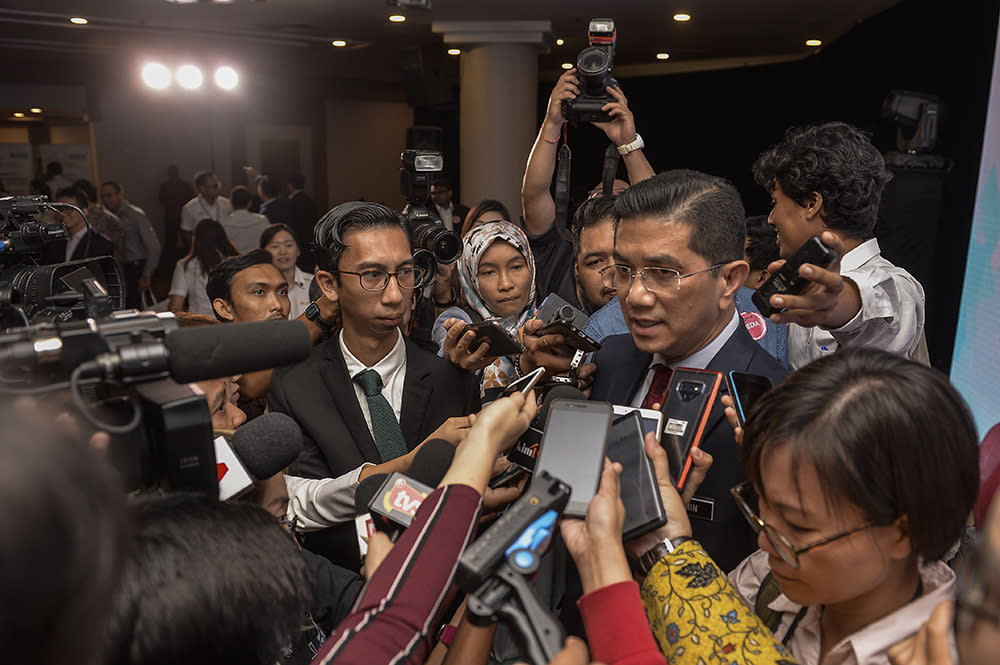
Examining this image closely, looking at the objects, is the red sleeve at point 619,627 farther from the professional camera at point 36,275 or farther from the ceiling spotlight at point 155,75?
the ceiling spotlight at point 155,75

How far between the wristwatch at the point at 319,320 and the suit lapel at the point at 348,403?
451 mm

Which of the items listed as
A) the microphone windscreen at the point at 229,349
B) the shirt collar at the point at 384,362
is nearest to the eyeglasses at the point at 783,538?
the microphone windscreen at the point at 229,349

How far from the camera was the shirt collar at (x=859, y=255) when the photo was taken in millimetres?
1795

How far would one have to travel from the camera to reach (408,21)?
21.6 ft

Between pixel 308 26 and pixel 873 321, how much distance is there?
22.3 feet

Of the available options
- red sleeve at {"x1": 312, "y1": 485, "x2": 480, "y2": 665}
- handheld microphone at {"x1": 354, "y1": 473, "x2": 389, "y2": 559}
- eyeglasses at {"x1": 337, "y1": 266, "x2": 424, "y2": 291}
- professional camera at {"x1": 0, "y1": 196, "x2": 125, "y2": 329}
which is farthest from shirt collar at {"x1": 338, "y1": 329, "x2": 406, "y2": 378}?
red sleeve at {"x1": 312, "y1": 485, "x2": 480, "y2": 665}

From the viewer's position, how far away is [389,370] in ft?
5.52

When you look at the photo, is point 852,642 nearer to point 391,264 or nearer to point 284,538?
point 284,538

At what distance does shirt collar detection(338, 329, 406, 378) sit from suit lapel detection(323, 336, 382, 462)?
1.0 inches

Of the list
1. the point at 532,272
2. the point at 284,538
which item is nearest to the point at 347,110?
the point at 532,272

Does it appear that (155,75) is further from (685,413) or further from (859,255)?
(685,413)

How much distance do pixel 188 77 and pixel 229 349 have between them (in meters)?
8.38

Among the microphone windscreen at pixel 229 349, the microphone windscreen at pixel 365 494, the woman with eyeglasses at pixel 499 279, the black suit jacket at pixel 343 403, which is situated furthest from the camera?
the woman with eyeglasses at pixel 499 279

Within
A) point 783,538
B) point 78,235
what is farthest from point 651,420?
point 78,235
